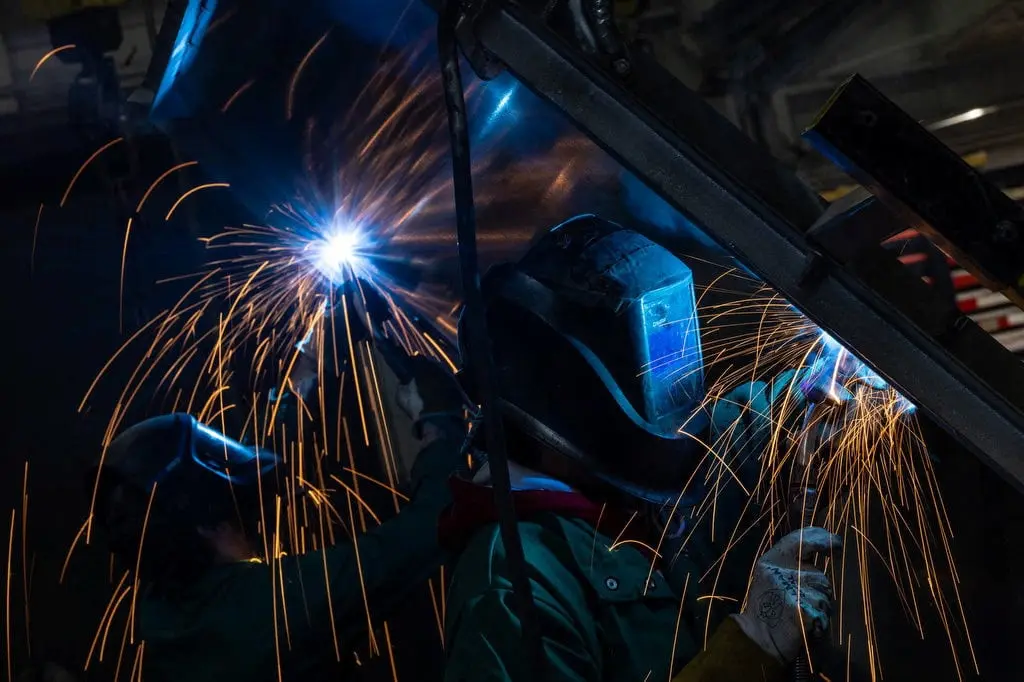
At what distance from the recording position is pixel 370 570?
235 centimetres

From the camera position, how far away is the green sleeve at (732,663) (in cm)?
175

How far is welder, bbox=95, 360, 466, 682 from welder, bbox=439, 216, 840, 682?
37 cm

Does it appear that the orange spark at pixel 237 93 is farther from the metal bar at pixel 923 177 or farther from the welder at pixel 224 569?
the metal bar at pixel 923 177

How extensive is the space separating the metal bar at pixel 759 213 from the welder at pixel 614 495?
78 cm

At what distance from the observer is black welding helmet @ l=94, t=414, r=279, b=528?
7.70 feet

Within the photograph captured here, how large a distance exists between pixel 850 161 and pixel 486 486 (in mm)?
1119

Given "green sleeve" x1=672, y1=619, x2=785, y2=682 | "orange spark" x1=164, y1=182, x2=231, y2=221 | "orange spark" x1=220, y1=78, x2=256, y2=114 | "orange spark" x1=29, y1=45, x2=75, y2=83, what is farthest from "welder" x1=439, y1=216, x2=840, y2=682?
"orange spark" x1=29, y1=45, x2=75, y2=83

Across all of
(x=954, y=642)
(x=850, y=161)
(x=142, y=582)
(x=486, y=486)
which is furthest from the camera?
(x=142, y=582)

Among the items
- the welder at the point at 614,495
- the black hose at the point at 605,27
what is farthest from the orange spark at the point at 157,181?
the black hose at the point at 605,27

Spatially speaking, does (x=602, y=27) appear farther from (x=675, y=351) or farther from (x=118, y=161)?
(x=118, y=161)

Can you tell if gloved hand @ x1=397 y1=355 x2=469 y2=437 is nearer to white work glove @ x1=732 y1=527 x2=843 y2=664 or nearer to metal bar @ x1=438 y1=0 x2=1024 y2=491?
white work glove @ x1=732 y1=527 x2=843 y2=664

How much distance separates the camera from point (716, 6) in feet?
11.6

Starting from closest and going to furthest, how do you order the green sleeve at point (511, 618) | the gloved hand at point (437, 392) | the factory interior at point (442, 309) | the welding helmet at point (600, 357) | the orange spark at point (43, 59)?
the factory interior at point (442, 309) → the green sleeve at point (511, 618) → the welding helmet at point (600, 357) → the gloved hand at point (437, 392) → the orange spark at point (43, 59)

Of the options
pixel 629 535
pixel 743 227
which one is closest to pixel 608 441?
pixel 629 535
